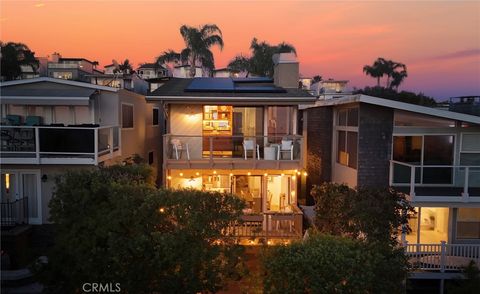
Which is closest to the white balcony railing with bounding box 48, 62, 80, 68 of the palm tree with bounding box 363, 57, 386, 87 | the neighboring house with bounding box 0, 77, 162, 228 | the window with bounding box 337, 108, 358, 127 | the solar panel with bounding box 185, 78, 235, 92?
the palm tree with bounding box 363, 57, 386, 87

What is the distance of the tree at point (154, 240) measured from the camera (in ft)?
24.6

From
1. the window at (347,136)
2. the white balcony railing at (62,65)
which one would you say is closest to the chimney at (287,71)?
the window at (347,136)

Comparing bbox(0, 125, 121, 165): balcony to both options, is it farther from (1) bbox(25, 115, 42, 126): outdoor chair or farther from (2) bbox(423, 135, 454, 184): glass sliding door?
(2) bbox(423, 135, 454, 184): glass sliding door

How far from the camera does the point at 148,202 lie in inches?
299

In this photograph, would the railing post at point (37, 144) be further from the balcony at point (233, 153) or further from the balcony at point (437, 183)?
the balcony at point (437, 183)

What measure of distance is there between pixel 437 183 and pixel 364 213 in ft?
24.6

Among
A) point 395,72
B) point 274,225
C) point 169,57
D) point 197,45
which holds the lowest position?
Answer: point 274,225

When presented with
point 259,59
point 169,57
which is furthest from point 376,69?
point 169,57

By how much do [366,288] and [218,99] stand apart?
8898 mm

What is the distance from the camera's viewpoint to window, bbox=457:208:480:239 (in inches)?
532

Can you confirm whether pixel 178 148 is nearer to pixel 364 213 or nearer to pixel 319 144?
pixel 319 144

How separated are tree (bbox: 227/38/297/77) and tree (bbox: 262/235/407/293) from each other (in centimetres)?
3143

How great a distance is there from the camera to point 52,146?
41.1ft

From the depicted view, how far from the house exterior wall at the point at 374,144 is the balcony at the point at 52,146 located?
31.8ft
